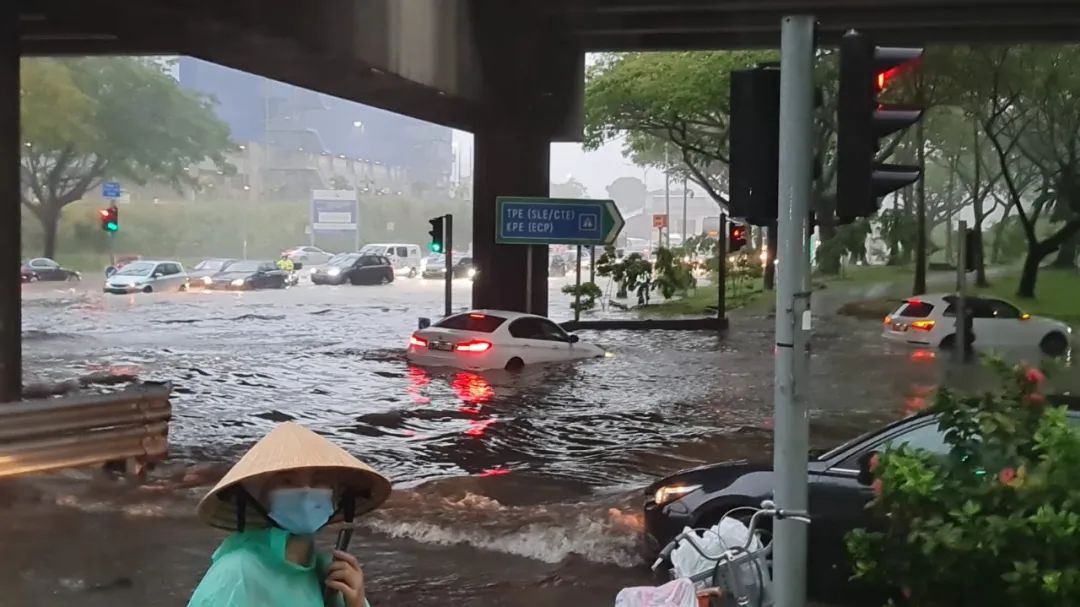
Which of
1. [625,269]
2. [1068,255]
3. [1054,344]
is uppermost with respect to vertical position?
[1068,255]

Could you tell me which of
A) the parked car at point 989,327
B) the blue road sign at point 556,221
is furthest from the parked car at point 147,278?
the parked car at point 989,327

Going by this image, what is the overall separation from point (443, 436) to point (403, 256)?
48.0 metres

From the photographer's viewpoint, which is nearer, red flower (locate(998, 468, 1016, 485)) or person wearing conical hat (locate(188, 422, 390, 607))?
person wearing conical hat (locate(188, 422, 390, 607))

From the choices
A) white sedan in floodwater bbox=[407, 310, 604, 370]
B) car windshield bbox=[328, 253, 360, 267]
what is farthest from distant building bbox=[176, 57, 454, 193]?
white sedan in floodwater bbox=[407, 310, 604, 370]

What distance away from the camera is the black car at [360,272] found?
177ft

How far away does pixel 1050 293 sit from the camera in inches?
1678

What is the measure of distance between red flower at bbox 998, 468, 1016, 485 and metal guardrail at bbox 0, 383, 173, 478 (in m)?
7.92

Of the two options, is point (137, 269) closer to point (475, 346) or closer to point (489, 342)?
point (475, 346)

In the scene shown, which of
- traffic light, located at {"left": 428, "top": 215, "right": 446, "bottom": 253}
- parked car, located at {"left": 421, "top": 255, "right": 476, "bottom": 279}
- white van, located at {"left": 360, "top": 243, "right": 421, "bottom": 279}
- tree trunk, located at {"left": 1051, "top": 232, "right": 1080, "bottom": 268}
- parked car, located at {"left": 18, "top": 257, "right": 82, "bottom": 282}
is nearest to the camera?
traffic light, located at {"left": 428, "top": 215, "right": 446, "bottom": 253}

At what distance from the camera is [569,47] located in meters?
24.7

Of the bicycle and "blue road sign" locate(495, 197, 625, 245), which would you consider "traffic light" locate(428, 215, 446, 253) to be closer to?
"blue road sign" locate(495, 197, 625, 245)

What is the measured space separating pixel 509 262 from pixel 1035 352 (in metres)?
12.7

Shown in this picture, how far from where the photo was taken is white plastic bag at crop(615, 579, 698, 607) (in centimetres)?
326

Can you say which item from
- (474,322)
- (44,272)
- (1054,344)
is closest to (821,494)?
(474,322)
